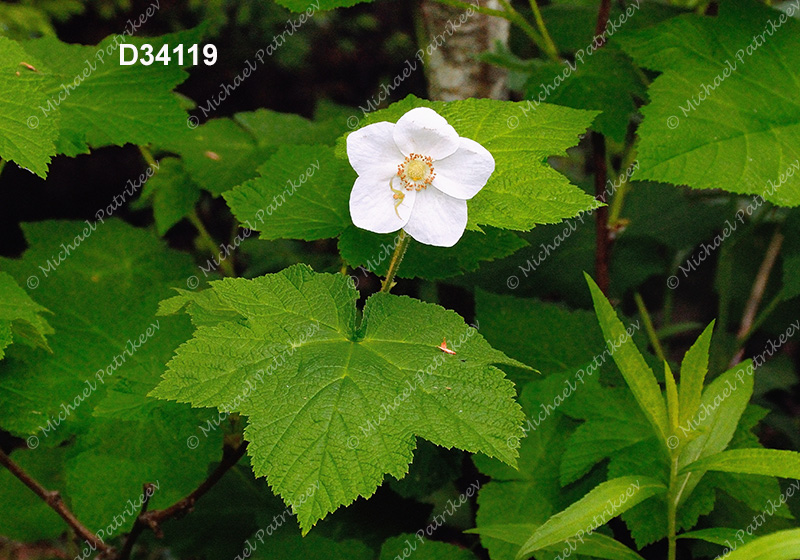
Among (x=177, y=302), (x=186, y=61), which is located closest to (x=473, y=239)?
(x=177, y=302)

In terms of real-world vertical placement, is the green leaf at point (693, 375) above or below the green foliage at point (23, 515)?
above

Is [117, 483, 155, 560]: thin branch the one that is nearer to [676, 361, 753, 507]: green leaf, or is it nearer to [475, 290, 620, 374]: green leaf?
[475, 290, 620, 374]: green leaf

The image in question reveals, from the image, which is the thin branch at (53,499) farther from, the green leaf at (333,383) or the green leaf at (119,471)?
the green leaf at (333,383)

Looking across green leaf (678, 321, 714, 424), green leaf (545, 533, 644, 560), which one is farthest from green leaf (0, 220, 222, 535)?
green leaf (678, 321, 714, 424)

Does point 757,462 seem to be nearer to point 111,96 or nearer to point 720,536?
point 720,536

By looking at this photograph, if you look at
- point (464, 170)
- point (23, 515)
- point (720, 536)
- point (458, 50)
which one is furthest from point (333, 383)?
point (458, 50)

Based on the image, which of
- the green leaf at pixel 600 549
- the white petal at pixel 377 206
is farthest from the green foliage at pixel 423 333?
the white petal at pixel 377 206

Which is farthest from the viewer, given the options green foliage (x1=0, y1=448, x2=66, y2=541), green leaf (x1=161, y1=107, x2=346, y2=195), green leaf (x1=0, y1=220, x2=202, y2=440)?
green leaf (x1=161, y1=107, x2=346, y2=195)
